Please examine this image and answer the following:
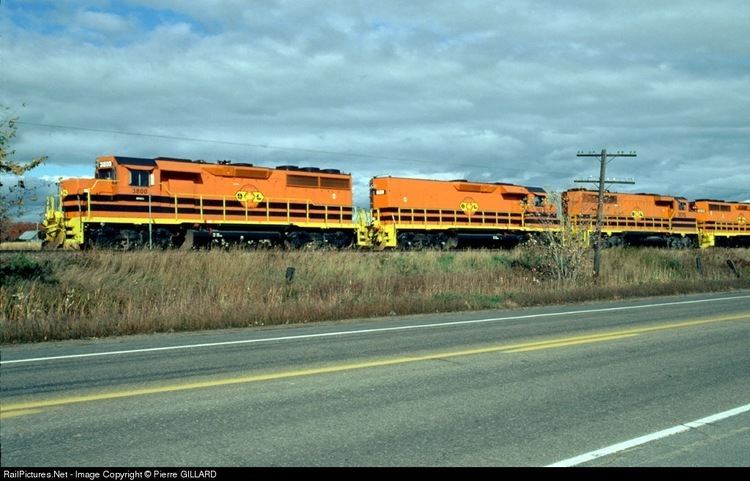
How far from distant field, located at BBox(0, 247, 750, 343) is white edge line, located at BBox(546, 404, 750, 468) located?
9.16m

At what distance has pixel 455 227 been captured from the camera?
37.5m

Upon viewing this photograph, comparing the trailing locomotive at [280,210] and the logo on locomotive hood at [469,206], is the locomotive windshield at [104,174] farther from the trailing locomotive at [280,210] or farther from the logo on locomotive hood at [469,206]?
the logo on locomotive hood at [469,206]

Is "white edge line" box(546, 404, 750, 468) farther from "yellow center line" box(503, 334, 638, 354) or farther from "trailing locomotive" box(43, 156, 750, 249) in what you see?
"trailing locomotive" box(43, 156, 750, 249)

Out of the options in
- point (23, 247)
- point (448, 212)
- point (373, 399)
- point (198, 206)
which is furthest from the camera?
point (448, 212)

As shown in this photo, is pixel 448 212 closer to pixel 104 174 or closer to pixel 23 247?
pixel 104 174

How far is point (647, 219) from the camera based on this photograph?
1903 inches

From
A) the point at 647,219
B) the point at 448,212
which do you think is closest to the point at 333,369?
the point at 448,212

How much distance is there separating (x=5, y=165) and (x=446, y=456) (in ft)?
35.5

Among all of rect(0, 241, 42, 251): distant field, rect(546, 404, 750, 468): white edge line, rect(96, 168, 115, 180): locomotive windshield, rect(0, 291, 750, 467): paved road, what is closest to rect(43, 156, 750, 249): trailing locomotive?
rect(96, 168, 115, 180): locomotive windshield

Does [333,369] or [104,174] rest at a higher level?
[104,174]

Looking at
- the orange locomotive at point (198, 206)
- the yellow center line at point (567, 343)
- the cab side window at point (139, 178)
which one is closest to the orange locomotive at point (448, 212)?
the orange locomotive at point (198, 206)

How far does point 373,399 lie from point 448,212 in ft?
101

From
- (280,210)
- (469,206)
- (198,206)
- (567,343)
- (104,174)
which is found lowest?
(567,343)
